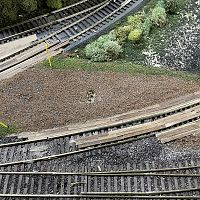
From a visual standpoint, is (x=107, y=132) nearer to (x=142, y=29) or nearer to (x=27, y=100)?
(x=27, y=100)

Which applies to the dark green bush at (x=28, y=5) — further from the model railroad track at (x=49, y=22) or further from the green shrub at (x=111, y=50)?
the green shrub at (x=111, y=50)

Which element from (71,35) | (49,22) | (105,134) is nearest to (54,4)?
(49,22)

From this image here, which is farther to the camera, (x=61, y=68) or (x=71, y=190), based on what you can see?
(x=61, y=68)

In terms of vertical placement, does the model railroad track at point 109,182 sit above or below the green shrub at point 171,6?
below

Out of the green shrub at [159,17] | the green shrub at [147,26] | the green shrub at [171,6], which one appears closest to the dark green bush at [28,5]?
the green shrub at [147,26]

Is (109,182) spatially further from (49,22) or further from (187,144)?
(49,22)

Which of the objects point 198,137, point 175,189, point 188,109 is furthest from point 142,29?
point 175,189
